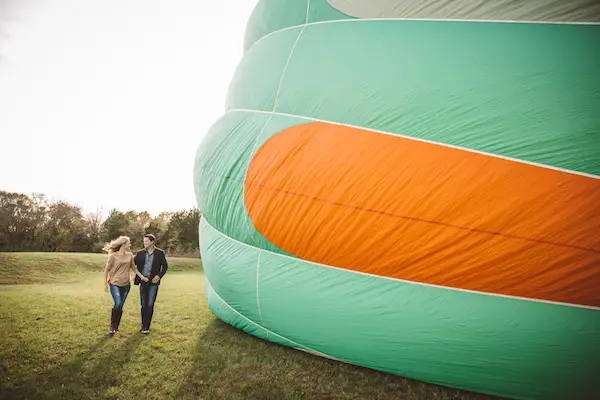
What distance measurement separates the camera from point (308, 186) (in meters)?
3.13

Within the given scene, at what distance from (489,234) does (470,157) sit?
26.6 inches

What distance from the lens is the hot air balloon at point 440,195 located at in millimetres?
2559

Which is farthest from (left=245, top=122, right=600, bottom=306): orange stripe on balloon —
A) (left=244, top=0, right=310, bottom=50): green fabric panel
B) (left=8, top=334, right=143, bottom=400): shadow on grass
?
(left=8, top=334, right=143, bottom=400): shadow on grass

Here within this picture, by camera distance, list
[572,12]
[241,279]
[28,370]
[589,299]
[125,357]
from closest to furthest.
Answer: [589,299] < [572,12] < [28,370] < [125,357] < [241,279]

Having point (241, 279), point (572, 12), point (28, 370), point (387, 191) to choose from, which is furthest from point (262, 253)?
point (572, 12)

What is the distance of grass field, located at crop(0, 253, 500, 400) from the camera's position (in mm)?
2781

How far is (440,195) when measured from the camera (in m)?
2.71

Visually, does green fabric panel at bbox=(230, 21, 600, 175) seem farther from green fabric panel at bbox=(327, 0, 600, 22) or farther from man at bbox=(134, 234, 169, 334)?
man at bbox=(134, 234, 169, 334)

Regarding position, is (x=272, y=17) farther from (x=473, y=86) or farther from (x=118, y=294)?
(x=118, y=294)

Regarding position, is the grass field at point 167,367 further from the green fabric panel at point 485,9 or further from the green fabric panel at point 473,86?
the green fabric panel at point 485,9

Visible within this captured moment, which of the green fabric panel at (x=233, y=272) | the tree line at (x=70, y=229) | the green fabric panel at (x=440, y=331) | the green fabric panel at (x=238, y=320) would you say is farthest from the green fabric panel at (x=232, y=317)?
the tree line at (x=70, y=229)

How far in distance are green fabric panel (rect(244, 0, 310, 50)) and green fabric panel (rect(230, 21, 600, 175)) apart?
927mm

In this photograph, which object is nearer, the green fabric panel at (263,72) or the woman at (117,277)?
the green fabric panel at (263,72)

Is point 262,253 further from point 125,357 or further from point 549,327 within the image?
point 549,327
